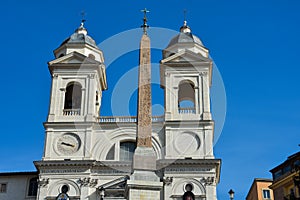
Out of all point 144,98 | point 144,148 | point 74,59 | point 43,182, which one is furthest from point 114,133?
point 144,148

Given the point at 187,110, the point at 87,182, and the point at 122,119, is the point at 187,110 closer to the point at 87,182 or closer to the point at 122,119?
the point at 122,119

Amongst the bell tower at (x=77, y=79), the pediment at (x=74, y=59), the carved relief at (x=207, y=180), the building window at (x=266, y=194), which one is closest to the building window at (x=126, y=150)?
the bell tower at (x=77, y=79)

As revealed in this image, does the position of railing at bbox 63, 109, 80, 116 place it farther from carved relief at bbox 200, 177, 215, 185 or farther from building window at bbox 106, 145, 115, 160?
carved relief at bbox 200, 177, 215, 185

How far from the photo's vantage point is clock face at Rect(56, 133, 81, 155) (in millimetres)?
38625

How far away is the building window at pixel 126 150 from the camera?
128 ft

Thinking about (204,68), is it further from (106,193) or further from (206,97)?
(106,193)

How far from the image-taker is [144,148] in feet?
64.7

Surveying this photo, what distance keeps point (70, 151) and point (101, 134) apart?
280 cm

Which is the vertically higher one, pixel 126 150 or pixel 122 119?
pixel 122 119

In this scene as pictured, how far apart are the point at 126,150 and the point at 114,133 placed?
1.67m

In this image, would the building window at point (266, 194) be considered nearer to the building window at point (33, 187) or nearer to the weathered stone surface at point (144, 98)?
the building window at point (33, 187)

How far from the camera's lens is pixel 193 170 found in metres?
37.3

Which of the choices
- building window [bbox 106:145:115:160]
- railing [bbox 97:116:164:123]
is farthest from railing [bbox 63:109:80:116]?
building window [bbox 106:145:115:160]

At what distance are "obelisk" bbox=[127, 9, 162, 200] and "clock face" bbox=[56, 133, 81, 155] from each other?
17.9m
